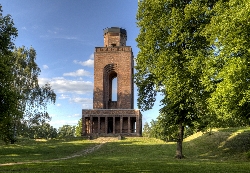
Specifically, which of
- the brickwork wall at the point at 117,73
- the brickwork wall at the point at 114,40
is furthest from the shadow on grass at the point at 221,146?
the brickwork wall at the point at 114,40

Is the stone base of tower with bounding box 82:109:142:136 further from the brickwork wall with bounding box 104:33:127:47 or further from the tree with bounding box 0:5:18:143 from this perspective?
the tree with bounding box 0:5:18:143

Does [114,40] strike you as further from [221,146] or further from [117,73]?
[221,146]

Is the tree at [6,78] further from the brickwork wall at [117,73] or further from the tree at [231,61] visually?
the brickwork wall at [117,73]

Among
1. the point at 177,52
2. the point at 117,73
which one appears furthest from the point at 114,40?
the point at 177,52

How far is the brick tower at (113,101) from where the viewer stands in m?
53.7

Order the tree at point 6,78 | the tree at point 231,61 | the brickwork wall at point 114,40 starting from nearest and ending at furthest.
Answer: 1. the tree at point 231,61
2. the tree at point 6,78
3. the brickwork wall at point 114,40

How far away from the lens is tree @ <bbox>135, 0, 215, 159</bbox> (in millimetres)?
20422

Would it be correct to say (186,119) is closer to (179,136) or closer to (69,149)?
(179,136)

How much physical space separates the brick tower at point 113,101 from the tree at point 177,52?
28864 millimetres

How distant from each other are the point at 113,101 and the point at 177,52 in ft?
127

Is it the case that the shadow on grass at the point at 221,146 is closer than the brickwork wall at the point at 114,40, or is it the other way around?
the shadow on grass at the point at 221,146

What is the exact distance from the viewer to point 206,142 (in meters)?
33.6

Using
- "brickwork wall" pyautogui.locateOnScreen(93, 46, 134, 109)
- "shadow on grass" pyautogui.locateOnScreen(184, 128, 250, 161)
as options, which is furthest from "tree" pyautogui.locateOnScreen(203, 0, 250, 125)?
"brickwork wall" pyautogui.locateOnScreen(93, 46, 134, 109)

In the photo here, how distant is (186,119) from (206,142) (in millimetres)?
11270
